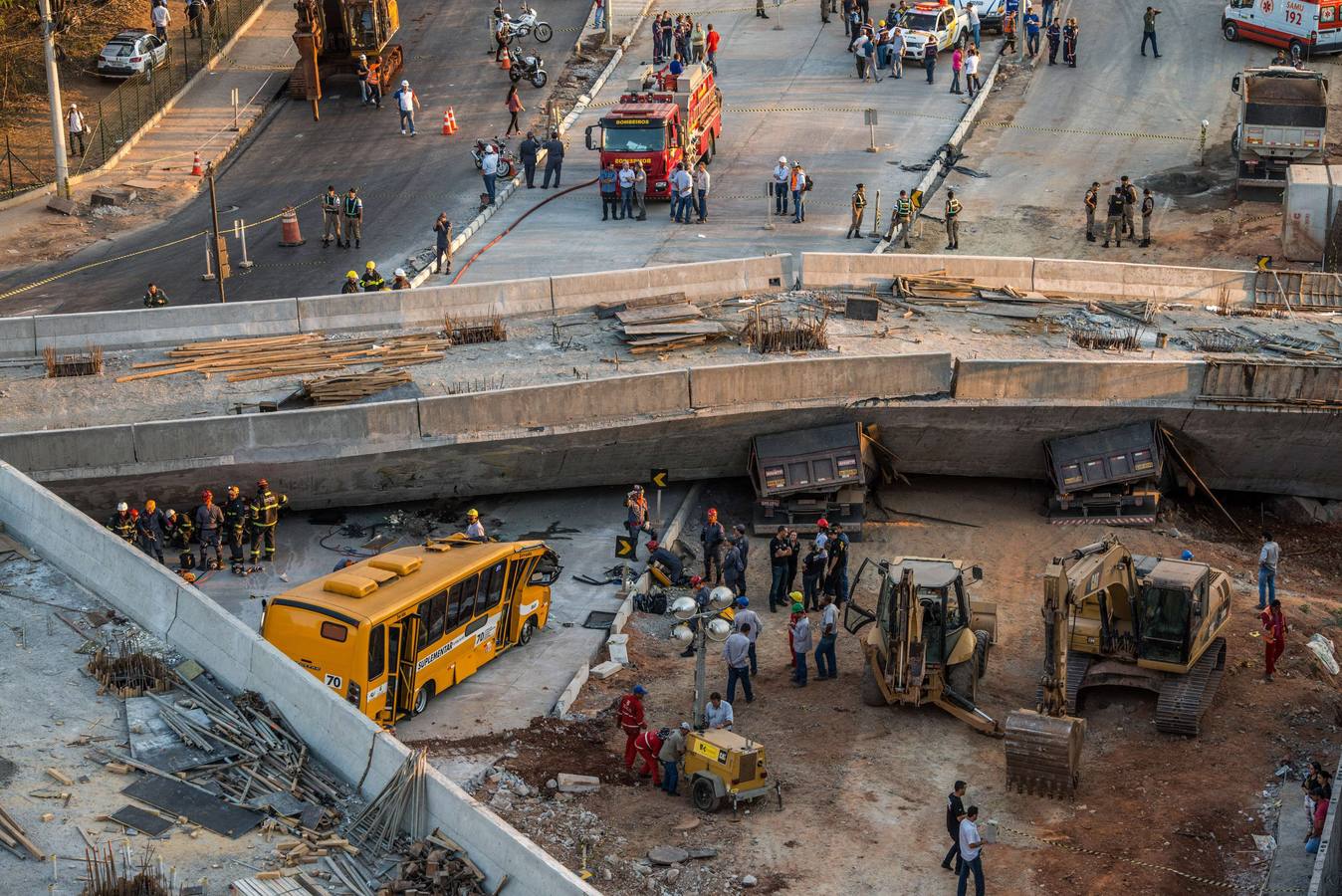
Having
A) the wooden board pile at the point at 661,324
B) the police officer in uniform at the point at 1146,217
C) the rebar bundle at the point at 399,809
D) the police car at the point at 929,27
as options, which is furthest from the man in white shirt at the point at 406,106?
the rebar bundle at the point at 399,809

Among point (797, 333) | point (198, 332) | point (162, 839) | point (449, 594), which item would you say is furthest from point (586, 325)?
point (162, 839)

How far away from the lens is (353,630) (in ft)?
81.3

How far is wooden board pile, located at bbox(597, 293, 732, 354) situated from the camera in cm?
3528

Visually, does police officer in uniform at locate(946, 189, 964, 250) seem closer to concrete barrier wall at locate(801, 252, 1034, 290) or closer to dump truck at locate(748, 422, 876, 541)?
concrete barrier wall at locate(801, 252, 1034, 290)

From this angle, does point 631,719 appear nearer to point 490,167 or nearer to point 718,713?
point 718,713

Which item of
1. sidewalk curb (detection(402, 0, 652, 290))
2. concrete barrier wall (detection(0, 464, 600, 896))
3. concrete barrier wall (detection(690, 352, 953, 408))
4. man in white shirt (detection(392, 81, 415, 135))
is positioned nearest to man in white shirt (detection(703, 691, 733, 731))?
concrete barrier wall (detection(0, 464, 600, 896))

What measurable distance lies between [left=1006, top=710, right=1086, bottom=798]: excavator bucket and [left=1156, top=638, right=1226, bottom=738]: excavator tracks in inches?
84.5

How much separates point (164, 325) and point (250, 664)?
13.8m

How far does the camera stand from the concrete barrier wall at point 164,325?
35219 millimetres

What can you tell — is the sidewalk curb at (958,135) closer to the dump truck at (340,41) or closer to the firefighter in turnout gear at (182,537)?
the dump truck at (340,41)

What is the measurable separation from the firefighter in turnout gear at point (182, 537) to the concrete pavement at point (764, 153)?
1287cm

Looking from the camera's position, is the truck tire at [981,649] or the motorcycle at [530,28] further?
the motorcycle at [530,28]

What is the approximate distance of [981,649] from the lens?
2803 cm

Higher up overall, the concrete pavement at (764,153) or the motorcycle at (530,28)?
the motorcycle at (530,28)
